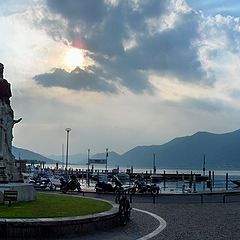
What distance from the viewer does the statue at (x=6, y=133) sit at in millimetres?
23175

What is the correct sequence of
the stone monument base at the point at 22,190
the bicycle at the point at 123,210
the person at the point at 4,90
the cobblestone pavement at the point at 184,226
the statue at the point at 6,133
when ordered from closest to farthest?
the cobblestone pavement at the point at 184,226, the bicycle at the point at 123,210, the stone monument base at the point at 22,190, the statue at the point at 6,133, the person at the point at 4,90

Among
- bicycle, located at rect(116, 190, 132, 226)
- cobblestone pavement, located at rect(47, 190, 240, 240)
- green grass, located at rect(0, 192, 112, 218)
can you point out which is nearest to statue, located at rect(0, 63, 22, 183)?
green grass, located at rect(0, 192, 112, 218)

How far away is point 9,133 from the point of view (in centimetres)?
2422

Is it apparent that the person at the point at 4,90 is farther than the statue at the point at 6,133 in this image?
Yes

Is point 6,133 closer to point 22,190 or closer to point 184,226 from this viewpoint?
point 22,190

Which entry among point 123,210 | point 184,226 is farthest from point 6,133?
point 184,226

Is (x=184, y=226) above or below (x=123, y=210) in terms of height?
below

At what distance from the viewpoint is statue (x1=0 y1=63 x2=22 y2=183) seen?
76.0ft

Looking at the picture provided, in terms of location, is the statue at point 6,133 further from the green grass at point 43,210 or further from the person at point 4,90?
the green grass at point 43,210

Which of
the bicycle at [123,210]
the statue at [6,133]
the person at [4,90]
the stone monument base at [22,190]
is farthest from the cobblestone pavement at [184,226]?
the person at [4,90]

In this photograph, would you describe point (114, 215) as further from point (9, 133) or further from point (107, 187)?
point (107, 187)

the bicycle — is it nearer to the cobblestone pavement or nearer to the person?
the cobblestone pavement

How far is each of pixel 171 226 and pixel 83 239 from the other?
15.8 ft

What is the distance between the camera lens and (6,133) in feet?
78.2
